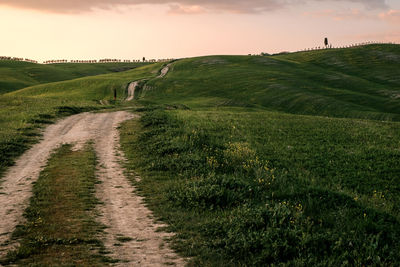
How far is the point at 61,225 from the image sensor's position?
37.7ft

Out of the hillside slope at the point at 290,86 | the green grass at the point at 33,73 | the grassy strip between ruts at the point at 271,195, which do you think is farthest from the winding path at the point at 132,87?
the grassy strip between ruts at the point at 271,195

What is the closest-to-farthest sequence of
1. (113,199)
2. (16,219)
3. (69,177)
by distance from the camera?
(16,219), (113,199), (69,177)

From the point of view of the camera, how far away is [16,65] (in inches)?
5846

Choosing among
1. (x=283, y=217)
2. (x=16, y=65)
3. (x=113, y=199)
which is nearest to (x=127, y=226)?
(x=113, y=199)

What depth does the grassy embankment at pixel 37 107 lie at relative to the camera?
79.5ft

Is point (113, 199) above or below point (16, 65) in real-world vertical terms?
below

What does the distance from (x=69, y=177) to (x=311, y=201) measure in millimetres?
10994

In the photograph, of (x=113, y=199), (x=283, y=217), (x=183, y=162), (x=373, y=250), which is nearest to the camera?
(x=373, y=250)

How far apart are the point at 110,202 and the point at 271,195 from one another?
6.21 meters

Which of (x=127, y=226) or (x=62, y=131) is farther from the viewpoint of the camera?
(x=62, y=131)

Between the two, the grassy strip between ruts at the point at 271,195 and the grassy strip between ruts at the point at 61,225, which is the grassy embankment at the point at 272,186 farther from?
the grassy strip between ruts at the point at 61,225

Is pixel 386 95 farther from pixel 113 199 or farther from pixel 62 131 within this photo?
pixel 113 199

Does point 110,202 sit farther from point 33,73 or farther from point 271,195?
point 33,73

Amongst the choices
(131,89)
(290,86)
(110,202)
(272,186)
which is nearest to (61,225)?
(110,202)
